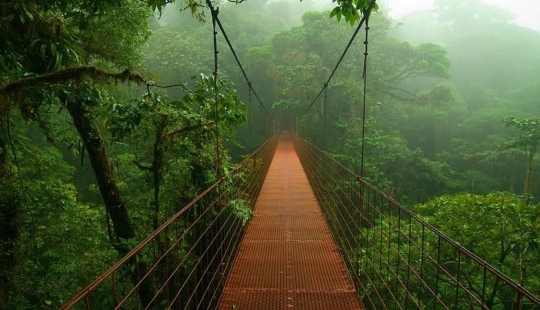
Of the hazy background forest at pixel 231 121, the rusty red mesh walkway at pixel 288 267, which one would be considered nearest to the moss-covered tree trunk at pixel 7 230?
the hazy background forest at pixel 231 121

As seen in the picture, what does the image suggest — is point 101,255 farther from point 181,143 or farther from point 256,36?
point 256,36

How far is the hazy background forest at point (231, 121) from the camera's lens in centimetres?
256

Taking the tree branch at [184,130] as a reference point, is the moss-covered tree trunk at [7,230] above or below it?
below

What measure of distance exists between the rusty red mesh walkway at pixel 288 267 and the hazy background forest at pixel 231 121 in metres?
0.67

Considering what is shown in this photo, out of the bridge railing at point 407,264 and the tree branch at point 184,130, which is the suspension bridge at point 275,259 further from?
the tree branch at point 184,130

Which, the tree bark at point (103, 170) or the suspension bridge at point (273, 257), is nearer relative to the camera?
the suspension bridge at point (273, 257)

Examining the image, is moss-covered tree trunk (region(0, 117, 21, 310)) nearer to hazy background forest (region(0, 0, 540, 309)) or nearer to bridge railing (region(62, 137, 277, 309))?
hazy background forest (region(0, 0, 540, 309))

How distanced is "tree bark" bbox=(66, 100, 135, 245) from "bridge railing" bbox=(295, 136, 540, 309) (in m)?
1.89

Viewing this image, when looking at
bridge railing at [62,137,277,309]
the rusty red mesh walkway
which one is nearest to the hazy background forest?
bridge railing at [62,137,277,309]

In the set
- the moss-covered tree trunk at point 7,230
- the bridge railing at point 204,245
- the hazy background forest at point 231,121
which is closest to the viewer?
the bridge railing at point 204,245

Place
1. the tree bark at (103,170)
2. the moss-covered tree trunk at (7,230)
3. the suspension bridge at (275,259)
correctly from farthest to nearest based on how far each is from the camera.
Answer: the tree bark at (103,170) < the moss-covered tree trunk at (7,230) < the suspension bridge at (275,259)

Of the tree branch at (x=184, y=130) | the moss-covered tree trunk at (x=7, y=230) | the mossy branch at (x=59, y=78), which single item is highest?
the mossy branch at (x=59, y=78)

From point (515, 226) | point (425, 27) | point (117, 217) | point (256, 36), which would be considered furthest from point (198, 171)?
point (425, 27)

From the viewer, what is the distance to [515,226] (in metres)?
3.53
